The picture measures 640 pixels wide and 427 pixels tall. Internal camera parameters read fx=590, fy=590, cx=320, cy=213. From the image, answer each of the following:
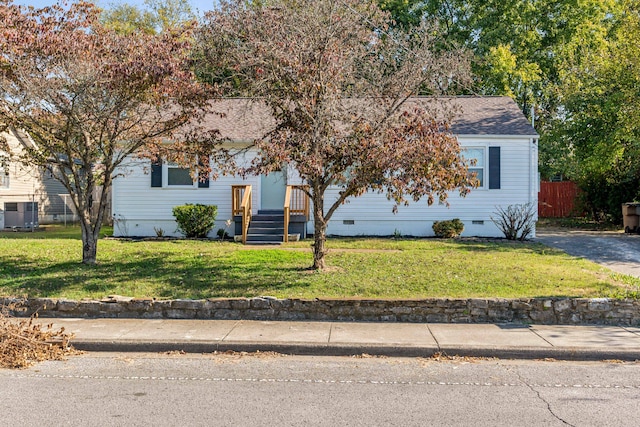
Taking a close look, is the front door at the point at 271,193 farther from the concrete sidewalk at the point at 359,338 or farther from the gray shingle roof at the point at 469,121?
the concrete sidewalk at the point at 359,338

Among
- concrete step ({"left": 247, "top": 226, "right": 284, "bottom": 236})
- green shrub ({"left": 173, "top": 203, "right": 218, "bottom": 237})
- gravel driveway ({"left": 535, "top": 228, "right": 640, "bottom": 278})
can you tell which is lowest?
gravel driveway ({"left": 535, "top": 228, "right": 640, "bottom": 278})

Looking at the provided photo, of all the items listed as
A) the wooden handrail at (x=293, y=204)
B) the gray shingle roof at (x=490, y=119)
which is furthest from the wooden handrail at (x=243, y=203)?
the gray shingle roof at (x=490, y=119)

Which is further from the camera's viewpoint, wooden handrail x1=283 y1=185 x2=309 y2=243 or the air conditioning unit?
the air conditioning unit

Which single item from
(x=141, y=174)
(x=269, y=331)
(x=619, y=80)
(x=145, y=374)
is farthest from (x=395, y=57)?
(x=619, y=80)

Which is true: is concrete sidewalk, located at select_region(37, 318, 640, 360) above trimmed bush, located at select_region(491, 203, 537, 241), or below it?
below

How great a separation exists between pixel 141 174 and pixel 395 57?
994cm

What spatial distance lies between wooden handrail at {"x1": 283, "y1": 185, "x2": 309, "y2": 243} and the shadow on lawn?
11.4ft

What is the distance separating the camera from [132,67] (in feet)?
33.6

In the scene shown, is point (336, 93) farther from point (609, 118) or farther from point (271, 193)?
point (609, 118)

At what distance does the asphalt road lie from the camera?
535cm

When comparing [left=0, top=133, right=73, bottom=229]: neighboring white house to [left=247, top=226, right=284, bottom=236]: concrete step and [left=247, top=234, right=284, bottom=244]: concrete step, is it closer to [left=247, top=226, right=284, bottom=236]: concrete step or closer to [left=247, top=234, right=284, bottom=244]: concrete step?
[left=247, top=226, right=284, bottom=236]: concrete step

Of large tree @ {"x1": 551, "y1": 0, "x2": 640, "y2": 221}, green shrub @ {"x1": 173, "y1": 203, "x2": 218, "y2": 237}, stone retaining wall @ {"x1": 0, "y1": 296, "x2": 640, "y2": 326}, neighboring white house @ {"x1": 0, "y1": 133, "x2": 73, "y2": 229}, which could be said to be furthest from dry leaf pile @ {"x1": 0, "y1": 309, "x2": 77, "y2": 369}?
large tree @ {"x1": 551, "y1": 0, "x2": 640, "y2": 221}

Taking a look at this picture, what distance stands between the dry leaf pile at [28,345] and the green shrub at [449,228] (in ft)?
39.3

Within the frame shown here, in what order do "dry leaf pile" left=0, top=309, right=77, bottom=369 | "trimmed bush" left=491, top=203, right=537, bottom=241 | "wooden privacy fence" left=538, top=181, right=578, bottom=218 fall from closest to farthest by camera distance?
"dry leaf pile" left=0, top=309, right=77, bottom=369 → "trimmed bush" left=491, top=203, right=537, bottom=241 → "wooden privacy fence" left=538, top=181, right=578, bottom=218
